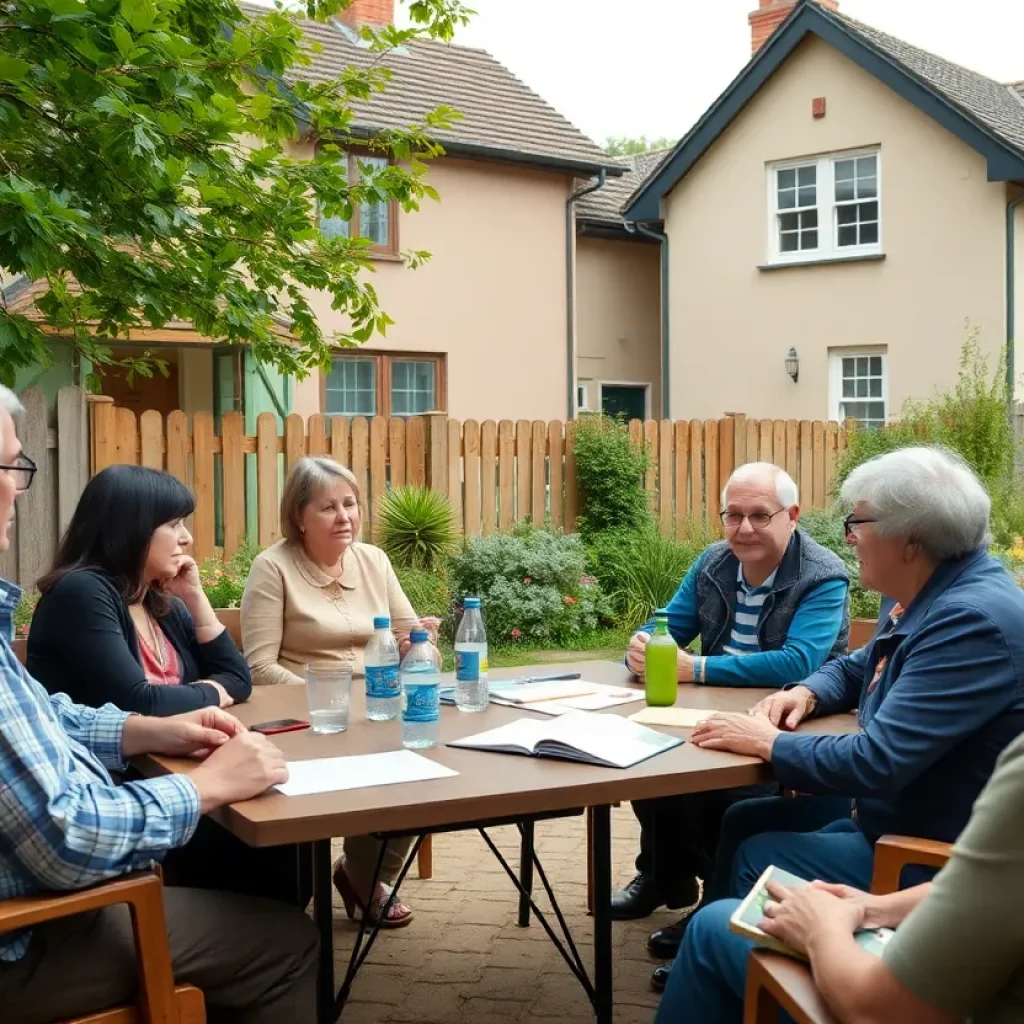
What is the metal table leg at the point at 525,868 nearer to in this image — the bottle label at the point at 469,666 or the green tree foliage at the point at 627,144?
the bottle label at the point at 469,666

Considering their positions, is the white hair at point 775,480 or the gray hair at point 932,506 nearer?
the gray hair at point 932,506

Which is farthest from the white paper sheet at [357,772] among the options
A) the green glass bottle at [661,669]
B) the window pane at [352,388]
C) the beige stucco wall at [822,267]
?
the beige stucco wall at [822,267]

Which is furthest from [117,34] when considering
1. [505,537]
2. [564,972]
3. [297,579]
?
[505,537]

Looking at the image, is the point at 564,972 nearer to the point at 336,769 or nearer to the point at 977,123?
the point at 336,769

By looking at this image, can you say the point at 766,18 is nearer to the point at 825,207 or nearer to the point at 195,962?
the point at 825,207

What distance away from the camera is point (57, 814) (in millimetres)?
2287


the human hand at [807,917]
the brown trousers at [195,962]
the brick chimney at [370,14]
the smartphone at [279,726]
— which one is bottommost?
the brown trousers at [195,962]

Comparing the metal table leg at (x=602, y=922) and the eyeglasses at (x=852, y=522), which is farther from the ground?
the eyeglasses at (x=852, y=522)

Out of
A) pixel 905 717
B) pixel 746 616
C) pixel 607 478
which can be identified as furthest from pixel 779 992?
pixel 607 478

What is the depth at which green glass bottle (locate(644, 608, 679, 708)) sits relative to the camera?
375 cm

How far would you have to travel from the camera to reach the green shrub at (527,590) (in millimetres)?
10047

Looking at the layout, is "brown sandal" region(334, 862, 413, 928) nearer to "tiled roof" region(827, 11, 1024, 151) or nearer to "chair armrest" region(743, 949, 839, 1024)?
"chair armrest" region(743, 949, 839, 1024)

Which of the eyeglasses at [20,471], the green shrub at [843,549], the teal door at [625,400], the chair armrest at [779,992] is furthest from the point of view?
the teal door at [625,400]

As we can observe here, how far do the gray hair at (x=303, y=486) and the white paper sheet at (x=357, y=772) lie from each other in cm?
176
